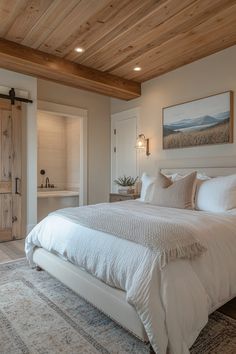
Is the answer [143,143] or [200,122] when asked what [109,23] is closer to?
[200,122]

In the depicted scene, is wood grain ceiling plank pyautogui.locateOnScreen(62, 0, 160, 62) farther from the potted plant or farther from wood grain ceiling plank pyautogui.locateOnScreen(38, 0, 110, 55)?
the potted plant

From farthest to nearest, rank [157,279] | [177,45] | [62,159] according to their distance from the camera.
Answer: [62,159], [177,45], [157,279]

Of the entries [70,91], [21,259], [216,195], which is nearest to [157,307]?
[216,195]

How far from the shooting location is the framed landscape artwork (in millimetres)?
3420

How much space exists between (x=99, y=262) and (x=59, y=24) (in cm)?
259

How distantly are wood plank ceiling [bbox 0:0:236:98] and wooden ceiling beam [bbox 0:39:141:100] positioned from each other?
0.09 meters

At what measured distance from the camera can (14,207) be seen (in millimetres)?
3982

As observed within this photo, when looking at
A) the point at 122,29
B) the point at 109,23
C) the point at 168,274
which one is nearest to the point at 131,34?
the point at 122,29

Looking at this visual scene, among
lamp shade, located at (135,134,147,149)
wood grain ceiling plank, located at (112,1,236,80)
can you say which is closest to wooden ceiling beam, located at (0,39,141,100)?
wood grain ceiling plank, located at (112,1,236,80)

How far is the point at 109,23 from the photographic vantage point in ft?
9.27

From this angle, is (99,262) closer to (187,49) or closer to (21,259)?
(21,259)

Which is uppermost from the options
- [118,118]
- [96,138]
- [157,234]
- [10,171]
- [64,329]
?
[118,118]

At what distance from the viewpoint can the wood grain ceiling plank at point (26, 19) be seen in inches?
99.3

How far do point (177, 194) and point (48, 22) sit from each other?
238cm
